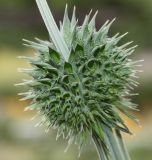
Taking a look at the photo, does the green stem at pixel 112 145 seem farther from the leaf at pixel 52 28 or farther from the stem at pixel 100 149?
the leaf at pixel 52 28

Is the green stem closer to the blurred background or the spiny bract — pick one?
the spiny bract

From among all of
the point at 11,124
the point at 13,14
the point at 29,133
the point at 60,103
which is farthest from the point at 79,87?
the point at 13,14

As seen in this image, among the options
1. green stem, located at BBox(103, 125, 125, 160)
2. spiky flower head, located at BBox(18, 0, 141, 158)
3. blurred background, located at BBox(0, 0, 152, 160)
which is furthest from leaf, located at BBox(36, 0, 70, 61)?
blurred background, located at BBox(0, 0, 152, 160)

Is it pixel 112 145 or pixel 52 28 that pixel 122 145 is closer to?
pixel 112 145

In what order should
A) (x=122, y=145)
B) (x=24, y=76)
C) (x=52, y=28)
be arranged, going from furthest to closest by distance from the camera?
(x=24, y=76) → (x=122, y=145) → (x=52, y=28)

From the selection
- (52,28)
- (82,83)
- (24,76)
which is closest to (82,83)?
(82,83)

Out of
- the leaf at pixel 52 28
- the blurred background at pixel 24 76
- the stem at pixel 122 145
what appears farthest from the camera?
the blurred background at pixel 24 76

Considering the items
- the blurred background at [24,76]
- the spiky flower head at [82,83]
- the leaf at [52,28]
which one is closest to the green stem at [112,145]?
the spiky flower head at [82,83]

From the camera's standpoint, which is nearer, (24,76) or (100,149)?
(100,149)
